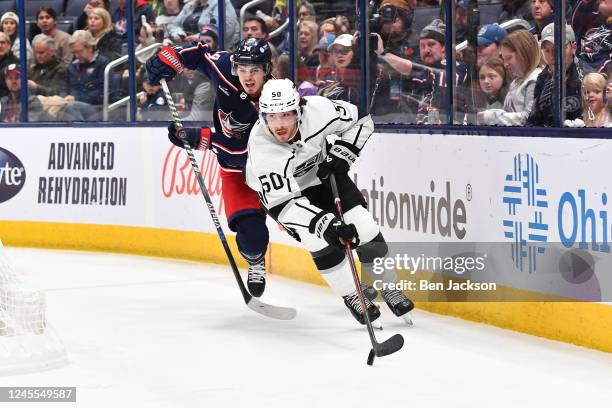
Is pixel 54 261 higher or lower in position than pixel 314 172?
lower

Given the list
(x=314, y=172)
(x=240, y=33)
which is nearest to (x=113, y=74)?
(x=240, y=33)

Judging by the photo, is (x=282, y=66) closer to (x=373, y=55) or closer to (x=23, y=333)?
(x=373, y=55)

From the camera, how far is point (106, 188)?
31.8 feet

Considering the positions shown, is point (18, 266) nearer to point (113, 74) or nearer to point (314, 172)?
point (113, 74)

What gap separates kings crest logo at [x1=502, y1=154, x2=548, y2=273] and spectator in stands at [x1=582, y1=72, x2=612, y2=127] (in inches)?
14.4

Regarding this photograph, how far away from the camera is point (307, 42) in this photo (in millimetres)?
8094

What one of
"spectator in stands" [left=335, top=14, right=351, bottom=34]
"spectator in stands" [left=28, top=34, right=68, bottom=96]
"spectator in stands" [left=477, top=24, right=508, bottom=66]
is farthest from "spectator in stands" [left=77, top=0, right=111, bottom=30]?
"spectator in stands" [left=477, top=24, right=508, bottom=66]

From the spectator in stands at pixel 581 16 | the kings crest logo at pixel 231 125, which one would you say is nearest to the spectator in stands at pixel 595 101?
the spectator in stands at pixel 581 16

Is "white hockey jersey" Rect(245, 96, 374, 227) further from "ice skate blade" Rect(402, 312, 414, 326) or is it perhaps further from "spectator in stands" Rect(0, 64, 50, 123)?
"spectator in stands" Rect(0, 64, 50, 123)

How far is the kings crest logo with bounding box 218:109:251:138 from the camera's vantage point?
21.8 feet

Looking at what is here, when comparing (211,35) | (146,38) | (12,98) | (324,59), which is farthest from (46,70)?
(324,59)

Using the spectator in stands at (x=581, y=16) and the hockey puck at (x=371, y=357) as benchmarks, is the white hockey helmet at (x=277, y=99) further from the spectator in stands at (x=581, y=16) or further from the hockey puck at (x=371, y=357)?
the spectator in stands at (x=581, y=16)

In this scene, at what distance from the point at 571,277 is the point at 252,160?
4.71 feet

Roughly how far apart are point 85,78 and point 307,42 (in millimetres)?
2342
